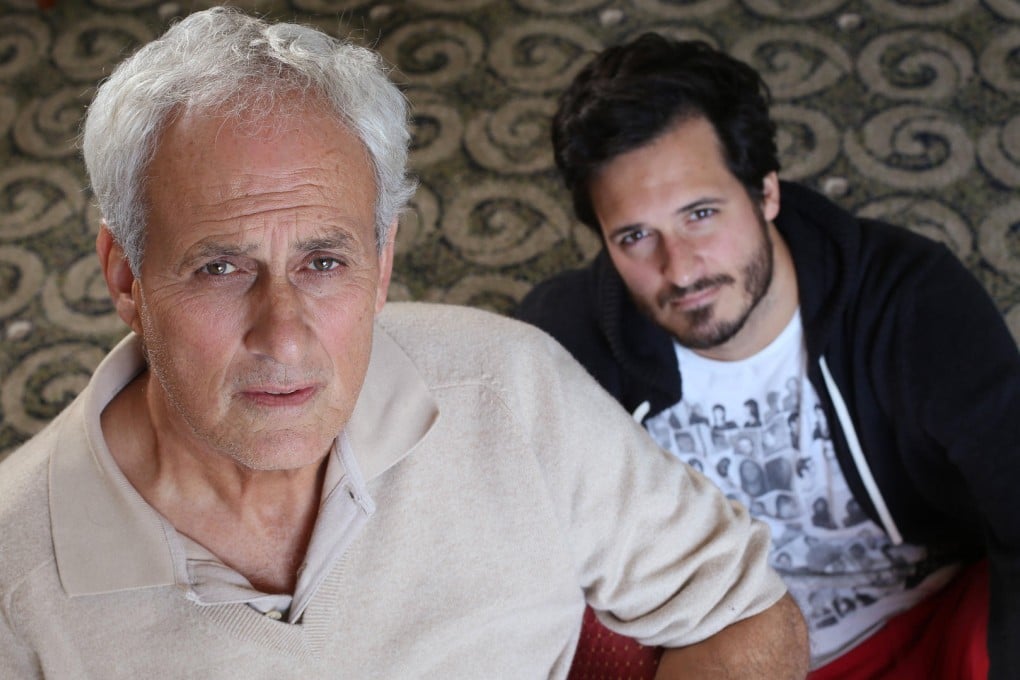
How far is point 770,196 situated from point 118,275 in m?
1.01

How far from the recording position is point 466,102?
251 centimetres

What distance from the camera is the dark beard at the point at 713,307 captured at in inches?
61.6

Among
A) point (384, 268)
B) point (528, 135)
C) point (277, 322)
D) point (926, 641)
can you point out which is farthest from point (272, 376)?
point (528, 135)

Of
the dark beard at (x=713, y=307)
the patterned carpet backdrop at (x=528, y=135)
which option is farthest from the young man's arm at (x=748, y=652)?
the patterned carpet backdrop at (x=528, y=135)

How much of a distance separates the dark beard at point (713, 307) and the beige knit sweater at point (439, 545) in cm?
34

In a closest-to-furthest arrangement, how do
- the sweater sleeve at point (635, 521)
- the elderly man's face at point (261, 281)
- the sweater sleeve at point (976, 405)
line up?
the elderly man's face at point (261, 281) < the sweater sleeve at point (635, 521) < the sweater sleeve at point (976, 405)

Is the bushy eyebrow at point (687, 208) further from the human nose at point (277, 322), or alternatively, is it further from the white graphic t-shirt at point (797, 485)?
the human nose at point (277, 322)

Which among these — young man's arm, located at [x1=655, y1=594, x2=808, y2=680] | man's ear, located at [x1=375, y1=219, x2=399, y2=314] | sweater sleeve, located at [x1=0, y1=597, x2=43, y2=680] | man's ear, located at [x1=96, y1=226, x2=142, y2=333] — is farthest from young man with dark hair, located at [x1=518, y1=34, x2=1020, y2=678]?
sweater sleeve, located at [x1=0, y1=597, x2=43, y2=680]

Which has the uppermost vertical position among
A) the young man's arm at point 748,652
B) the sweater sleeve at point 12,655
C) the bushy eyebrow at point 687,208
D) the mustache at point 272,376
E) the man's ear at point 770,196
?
the man's ear at point 770,196

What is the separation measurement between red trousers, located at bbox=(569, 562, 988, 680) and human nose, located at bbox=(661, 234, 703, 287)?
56cm

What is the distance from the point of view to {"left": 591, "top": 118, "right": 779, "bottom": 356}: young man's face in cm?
157

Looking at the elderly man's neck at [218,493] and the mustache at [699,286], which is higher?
the mustache at [699,286]

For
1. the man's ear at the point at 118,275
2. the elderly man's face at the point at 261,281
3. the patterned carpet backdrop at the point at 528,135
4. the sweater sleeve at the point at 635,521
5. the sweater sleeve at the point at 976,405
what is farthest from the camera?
the patterned carpet backdrop at the point at 528,135

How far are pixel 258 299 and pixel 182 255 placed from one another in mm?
79
